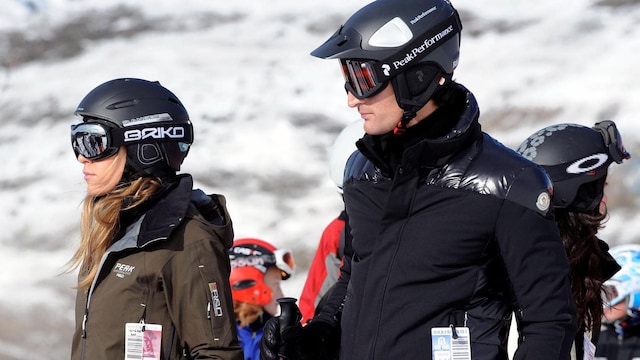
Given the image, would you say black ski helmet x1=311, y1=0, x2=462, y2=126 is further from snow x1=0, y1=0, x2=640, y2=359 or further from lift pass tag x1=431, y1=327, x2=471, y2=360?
snow x1=0, y1=0, x2=640, y2=359

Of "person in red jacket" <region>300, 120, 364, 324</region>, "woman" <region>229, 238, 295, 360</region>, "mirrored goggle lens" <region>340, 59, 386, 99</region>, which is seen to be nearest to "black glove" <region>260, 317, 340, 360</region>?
"mirrored goggle lens" <region>340, 59, 386, 99</region>

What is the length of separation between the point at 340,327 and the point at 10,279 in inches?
398

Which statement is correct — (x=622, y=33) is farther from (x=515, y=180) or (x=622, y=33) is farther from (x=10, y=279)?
(x=515, y=180)

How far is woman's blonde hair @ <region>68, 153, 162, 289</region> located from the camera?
159 inches

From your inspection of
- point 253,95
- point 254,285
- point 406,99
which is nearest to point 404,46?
point 406,99

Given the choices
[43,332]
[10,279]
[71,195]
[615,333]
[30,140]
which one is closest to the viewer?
[615,333]

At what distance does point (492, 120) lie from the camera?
15023 millimetres

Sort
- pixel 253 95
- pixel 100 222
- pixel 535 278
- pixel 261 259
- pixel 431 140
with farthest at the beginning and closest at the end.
→ 1. pixel 253 95
2. pixel 261 259
3. pixel 100 222
4. pixel 431 140
5. pixel 535 278

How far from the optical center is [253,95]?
653 inches

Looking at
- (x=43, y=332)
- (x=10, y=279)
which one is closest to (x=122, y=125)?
(x=43, y=332)

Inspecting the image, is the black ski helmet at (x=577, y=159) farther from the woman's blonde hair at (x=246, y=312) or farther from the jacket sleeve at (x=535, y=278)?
the woman's blonde hair at (x=246, y=312)

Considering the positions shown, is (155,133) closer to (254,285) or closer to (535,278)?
(535,278)

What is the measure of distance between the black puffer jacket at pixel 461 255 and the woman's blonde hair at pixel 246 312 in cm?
396

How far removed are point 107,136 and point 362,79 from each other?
4.27 ft
